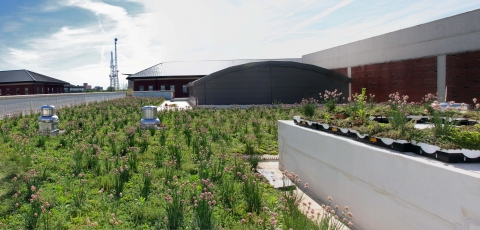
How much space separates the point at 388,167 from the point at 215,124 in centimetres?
825

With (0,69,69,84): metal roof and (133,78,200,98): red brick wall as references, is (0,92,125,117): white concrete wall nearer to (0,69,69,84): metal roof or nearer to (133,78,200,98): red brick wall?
(133,78,200,98): red brick wall

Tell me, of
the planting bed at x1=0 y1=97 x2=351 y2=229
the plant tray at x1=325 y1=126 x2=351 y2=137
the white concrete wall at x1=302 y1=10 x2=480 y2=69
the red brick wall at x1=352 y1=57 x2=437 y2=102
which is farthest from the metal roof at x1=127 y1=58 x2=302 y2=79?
A: the plant tray at x1=325 y1=126 x2=351 y2=137

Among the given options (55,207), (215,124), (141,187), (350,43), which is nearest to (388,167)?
(141,187)

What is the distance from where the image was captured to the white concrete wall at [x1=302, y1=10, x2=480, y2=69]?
17766 mm

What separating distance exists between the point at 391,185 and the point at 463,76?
17830mm

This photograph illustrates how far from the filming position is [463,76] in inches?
711

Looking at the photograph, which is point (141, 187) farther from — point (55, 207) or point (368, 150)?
point (368, 150)

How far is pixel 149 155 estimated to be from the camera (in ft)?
23.6

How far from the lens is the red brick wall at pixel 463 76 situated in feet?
56.8

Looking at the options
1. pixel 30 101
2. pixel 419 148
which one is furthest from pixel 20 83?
pixel 419 148

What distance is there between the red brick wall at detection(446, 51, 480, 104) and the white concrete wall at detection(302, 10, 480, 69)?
0.44m

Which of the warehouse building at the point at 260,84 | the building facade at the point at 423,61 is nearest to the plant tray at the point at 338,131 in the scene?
the building facade at the point at 423,61

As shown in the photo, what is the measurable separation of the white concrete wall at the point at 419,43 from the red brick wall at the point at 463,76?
0.44 metres

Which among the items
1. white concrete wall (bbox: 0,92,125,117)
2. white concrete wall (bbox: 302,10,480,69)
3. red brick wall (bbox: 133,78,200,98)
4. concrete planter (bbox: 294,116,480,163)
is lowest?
concrete planter (bbox: 294,116,480,163)
